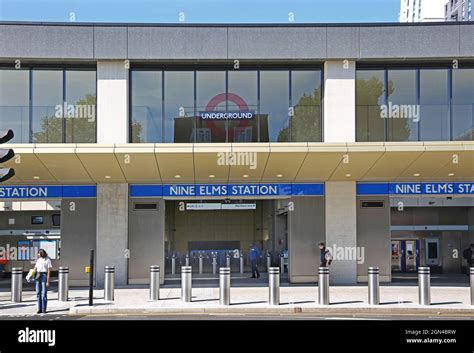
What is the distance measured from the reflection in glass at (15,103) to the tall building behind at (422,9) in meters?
92.6

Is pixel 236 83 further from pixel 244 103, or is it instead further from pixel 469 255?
pixel 469 255

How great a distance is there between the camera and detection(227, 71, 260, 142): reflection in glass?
21234 millimetres

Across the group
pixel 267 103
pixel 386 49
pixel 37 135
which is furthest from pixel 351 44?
pixel 37 135

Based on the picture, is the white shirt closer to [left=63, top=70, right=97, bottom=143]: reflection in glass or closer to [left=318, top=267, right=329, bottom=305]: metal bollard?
[left=63, top=70, right=97, bottom=143]: reflection in glass

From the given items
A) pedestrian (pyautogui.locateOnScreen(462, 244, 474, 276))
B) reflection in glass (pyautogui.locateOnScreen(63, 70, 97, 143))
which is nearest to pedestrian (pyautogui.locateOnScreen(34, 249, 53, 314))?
reflection in glass (pyautogui.locateOnScreen(63, 70, 97, 143))

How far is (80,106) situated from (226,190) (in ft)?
20.8

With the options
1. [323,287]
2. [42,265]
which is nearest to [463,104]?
[323,287]

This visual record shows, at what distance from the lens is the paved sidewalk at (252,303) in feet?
49.7

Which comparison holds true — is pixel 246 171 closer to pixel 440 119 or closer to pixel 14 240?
pixel 440 119

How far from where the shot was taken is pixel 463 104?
2138cm

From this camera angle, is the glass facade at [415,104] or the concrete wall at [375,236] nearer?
the glass facade at [415,104]

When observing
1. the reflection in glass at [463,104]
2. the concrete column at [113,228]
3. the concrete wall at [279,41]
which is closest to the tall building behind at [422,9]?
the reflection in glass at [463,104]

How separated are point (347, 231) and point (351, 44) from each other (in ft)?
23.0

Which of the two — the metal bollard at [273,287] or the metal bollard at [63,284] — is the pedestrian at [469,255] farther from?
the metal bollard at [63,284]
